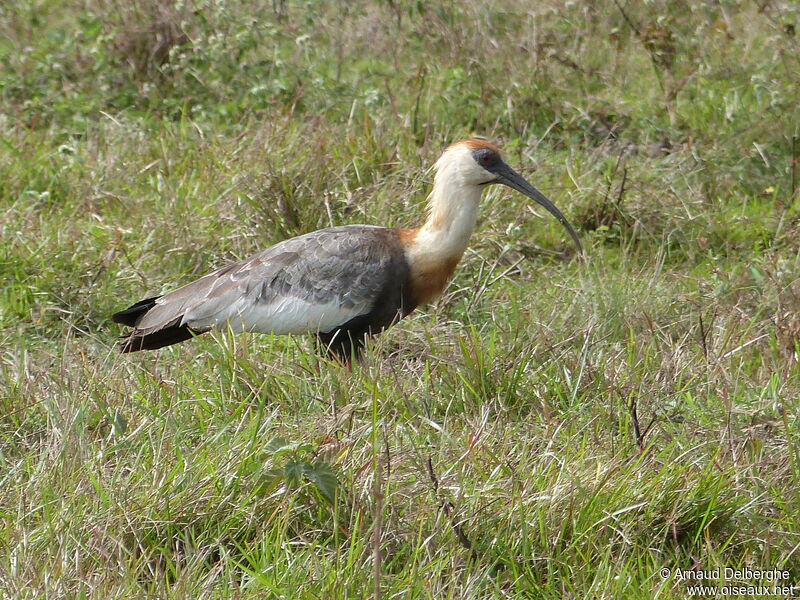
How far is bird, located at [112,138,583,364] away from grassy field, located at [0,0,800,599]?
0.17m

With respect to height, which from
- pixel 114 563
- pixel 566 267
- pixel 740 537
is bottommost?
pixel 566 267

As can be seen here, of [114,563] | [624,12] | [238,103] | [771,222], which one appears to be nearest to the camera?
[114,563]

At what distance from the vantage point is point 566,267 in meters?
6.10

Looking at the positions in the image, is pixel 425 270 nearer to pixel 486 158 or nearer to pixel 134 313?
pixel 486 158

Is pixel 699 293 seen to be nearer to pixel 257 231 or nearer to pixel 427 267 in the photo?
pixel 427 267

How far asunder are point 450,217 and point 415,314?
2.13ft

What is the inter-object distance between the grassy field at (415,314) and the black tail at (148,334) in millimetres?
99

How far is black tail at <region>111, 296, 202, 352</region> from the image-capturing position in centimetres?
495

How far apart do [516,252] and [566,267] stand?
28 cm

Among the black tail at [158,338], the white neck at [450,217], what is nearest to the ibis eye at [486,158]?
the white neck at [450,217]

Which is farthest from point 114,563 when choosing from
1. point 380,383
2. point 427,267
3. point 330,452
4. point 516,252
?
point 516,252

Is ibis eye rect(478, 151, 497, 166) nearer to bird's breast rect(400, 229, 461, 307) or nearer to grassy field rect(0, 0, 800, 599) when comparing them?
bird's breast rect(400, 229, 461, 307)

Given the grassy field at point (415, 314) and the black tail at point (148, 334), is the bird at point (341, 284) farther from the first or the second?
the grassy field at point (415, 314)

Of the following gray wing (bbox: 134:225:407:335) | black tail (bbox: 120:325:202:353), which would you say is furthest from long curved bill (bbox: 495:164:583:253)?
black tail (bbox: 120:325:202:353)
